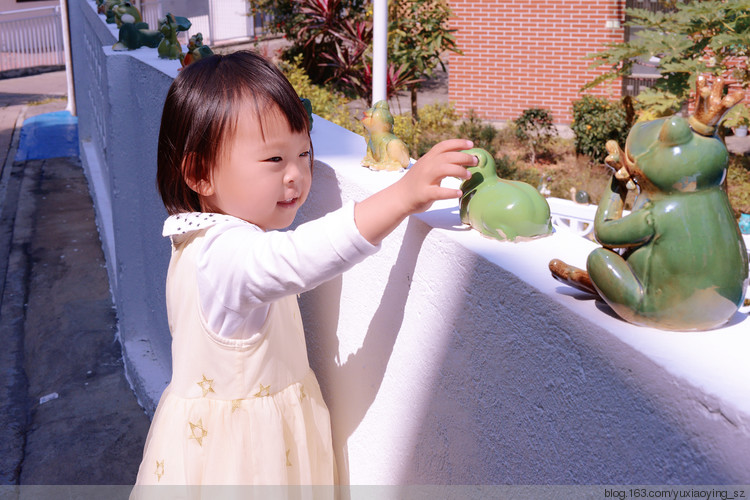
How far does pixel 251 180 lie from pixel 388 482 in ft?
2.32

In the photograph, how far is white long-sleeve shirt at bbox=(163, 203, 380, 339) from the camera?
4.13ft

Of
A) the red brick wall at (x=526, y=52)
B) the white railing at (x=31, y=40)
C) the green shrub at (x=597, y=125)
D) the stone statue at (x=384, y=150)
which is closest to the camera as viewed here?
the stone statue at (x=384, y=150)

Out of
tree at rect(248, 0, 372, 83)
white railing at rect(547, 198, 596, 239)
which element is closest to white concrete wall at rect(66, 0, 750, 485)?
white railing at rect(547, 198, 596, 239)

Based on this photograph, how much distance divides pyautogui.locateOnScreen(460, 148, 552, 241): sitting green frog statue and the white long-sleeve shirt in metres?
0.19

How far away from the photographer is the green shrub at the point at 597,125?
10.0 m

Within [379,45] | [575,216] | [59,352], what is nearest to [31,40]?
[379,45]

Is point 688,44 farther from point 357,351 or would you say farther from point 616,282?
point 616,282

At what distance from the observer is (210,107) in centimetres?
145

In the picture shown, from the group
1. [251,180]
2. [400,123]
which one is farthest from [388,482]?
[400,123]

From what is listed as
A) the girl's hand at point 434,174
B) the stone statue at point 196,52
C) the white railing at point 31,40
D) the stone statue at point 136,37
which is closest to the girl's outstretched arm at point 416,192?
the girl's hand at point 434,174

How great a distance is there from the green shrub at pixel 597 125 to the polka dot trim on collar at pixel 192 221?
9021 mm

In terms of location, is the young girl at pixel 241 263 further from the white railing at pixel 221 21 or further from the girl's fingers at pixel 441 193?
the white railing at pixel 221 21

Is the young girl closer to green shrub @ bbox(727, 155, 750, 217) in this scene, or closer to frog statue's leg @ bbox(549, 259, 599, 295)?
frog statue's leg @ bbox(549, 259, 599, 295)

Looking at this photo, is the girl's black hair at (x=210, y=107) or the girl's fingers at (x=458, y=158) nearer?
the girl's fingers at (x=458, y=158)
